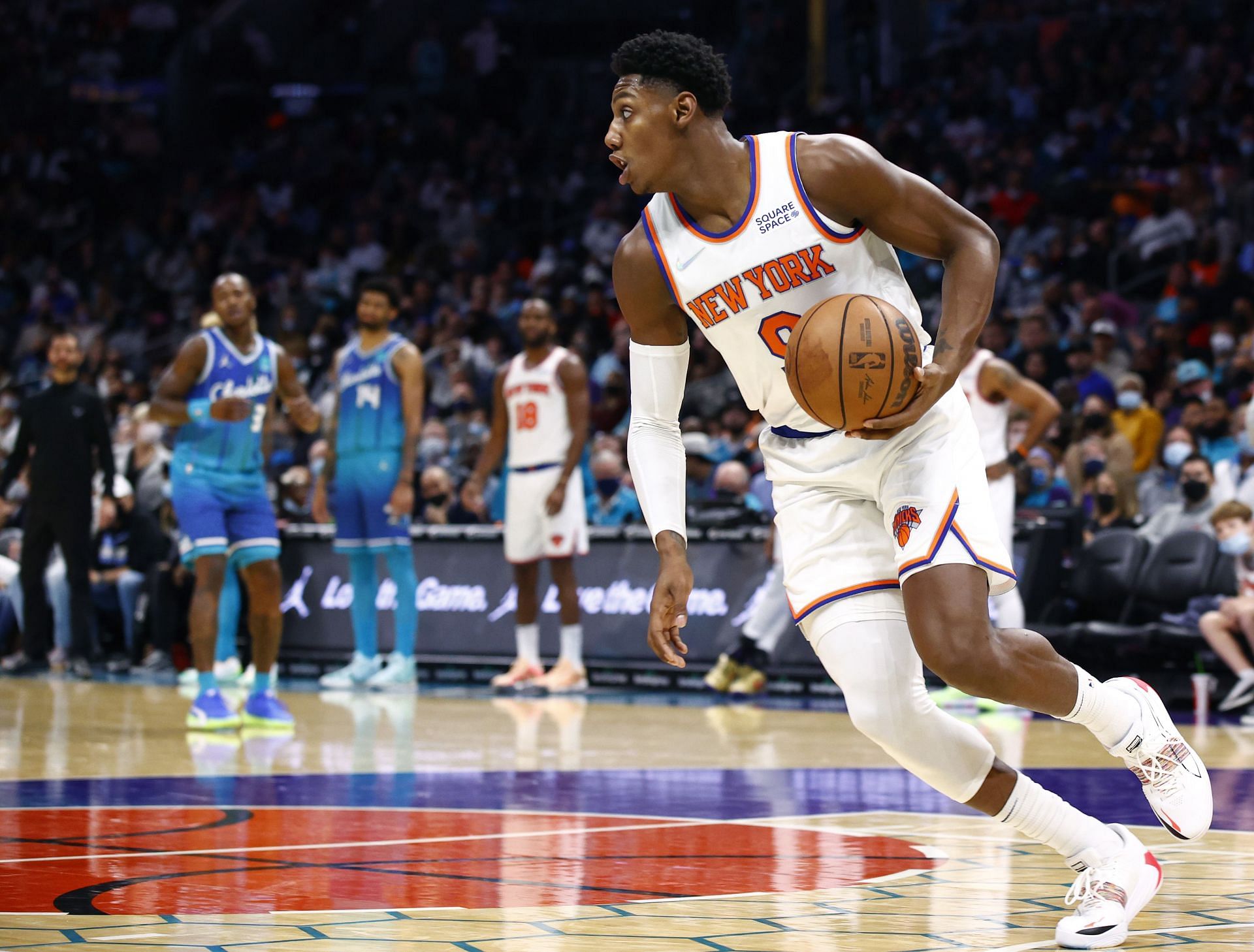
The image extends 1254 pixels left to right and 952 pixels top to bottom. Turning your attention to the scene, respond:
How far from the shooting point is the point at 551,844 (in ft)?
15.9

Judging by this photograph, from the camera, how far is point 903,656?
12.3 ft

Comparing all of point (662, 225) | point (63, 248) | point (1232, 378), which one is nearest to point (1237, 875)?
point (662, 225)

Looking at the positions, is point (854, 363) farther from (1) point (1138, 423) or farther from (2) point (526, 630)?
(1) point (1138, 423)

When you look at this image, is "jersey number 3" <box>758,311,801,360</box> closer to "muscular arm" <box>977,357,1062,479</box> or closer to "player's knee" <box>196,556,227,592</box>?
"player's knee" <box>196,556,227,592</box>

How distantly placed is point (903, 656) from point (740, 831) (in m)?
1.54

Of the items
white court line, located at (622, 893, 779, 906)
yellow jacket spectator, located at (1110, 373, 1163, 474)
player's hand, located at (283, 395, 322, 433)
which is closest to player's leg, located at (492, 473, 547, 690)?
player's hand, located at (283, 395, 322, 433)

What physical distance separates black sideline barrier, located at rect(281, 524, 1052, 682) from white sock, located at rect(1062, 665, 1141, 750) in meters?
6.35

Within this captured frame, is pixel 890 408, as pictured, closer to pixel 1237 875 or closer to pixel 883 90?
pixel 1237 875

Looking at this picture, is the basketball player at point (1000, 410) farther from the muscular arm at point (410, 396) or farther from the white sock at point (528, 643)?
the muscular arm at point (410, 396)

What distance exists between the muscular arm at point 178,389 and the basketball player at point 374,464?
7.16 ft

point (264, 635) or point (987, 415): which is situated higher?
point (987, 415)

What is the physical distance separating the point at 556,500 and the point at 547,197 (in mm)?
10285

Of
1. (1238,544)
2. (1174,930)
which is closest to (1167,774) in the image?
(1174,930)

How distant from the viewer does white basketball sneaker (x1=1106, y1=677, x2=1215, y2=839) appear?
12.5ft
